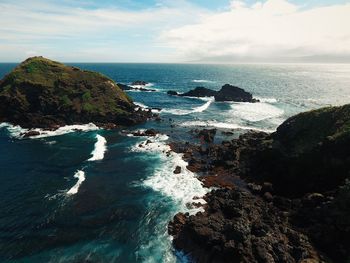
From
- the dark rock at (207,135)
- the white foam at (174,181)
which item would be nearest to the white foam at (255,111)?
the dark rock at (207,135)

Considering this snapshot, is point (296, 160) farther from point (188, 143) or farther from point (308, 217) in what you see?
point (188, 143)

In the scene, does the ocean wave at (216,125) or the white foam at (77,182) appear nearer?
the white foam at (77,182)

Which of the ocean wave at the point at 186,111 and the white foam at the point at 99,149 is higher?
the white foam at the point at 99,149

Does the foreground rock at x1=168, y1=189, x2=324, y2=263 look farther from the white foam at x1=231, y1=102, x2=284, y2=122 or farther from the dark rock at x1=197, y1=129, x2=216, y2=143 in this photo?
the white foam at x1=231, y1=102, x2=284, y2=122

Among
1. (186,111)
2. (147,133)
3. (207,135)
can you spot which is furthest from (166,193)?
(186,111)

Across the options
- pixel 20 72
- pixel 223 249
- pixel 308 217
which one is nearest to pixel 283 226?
pixel 308 217

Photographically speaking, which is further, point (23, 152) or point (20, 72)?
point (20, 72)

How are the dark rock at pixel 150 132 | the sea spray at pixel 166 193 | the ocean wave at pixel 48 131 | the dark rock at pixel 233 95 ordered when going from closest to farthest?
the sea spray at pixel 166 193 < the ocean wave at pixel 48 131 < the dark rock at pixel 150 132 < the dark rock at pixel 233 95

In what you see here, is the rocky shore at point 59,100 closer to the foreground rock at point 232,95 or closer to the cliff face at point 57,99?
the cliff face at point 57,99
